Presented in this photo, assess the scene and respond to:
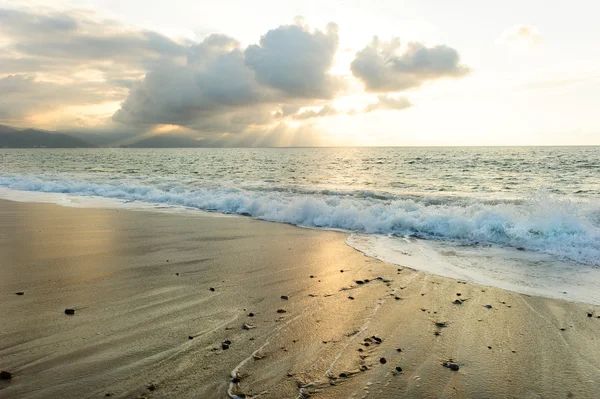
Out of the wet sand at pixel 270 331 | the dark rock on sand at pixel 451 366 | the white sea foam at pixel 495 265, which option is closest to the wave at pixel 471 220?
the white sea foam at pixel 495 265

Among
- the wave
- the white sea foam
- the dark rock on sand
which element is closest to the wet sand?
the dark rock on sand

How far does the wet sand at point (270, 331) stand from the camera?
354 cm

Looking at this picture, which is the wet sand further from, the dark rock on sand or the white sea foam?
the white sea foam

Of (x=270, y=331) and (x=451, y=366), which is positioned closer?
(x=451, y=366)

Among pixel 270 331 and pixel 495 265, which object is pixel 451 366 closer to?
pixel 270 331

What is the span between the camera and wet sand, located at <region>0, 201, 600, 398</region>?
3.54 m

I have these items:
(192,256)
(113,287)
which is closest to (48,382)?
(113,287)

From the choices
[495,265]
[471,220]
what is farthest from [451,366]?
[471,220]

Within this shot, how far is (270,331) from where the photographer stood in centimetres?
463

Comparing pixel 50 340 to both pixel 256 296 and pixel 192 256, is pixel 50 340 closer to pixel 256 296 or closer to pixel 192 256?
pixel 256 296

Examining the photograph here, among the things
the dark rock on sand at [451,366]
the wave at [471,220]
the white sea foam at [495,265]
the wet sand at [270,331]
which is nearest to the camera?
the wet sand at [270,331]

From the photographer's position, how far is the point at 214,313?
16.8 ft

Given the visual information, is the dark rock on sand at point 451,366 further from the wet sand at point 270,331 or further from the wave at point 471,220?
the wave at point 471,220

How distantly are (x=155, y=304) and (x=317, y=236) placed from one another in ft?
20.5
